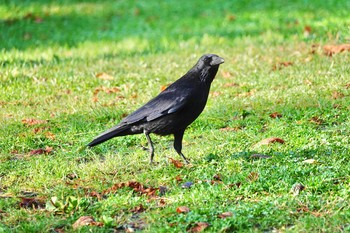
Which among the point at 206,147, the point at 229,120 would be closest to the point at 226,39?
the point at 229,120

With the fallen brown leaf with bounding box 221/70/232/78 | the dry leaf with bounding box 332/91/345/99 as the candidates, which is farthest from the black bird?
the fallen brown leaf with bounding box 221/70/232/78

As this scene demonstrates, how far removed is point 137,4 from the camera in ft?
57.7

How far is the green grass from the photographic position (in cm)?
550

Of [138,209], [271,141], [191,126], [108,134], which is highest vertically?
[108,134]

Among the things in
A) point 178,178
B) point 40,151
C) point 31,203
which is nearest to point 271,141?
point 178,178

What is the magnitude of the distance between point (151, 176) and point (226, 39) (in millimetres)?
7034

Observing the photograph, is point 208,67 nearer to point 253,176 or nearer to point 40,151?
point 253,176

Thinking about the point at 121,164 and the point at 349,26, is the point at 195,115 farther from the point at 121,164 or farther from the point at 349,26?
the point at 349,26

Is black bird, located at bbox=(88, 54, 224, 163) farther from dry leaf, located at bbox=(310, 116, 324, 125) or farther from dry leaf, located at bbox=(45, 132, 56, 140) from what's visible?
dry leaf, located at bbox=(310, 116, 324, 125)

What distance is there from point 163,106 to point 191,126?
4.82 feet

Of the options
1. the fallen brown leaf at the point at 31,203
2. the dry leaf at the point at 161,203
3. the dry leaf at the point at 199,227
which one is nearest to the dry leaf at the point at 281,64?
the dry leaf at the point at 161,203

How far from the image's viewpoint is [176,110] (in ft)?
21.4

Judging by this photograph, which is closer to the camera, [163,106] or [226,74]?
[163,106]

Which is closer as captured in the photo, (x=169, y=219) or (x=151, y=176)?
(x=169, y=219)
